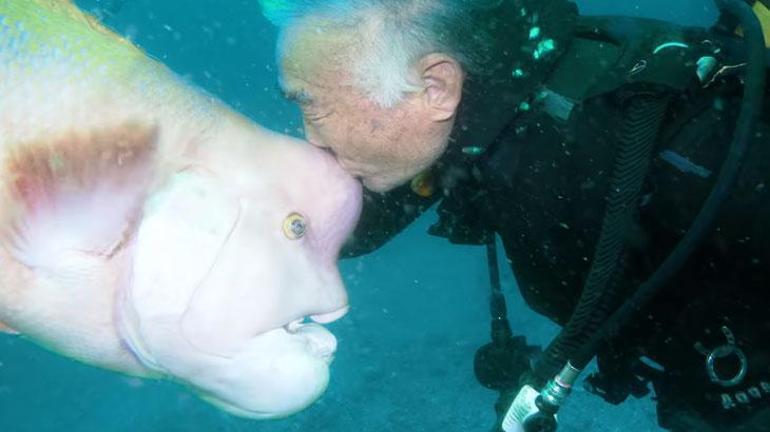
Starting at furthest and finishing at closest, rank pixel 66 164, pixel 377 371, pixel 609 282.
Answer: pixel 377 371, pixel 609 282, pixel 66 164

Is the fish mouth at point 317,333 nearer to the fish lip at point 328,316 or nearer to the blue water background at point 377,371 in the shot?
A: the fish lip at point 328,316

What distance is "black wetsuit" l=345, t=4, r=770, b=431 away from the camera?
1973mm

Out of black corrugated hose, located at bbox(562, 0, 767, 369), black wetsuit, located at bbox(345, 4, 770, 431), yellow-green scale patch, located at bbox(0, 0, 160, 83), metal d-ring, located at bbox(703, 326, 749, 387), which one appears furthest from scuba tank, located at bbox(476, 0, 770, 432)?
yellow-green scale patch, located at bbox(0, 0, 160, 83)

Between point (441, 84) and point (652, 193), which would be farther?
point (441, 84)

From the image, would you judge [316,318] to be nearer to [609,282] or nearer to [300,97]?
[300,97]

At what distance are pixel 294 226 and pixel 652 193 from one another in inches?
49.2

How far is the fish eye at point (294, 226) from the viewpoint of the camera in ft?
5.97

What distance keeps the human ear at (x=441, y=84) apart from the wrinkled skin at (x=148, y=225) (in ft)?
1.87

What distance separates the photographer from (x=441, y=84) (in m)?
2.19

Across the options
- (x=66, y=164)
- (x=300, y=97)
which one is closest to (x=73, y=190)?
(x=66, y=164)

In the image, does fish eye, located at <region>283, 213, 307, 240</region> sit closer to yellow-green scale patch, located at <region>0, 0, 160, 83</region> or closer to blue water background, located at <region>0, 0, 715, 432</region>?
blue water background, located at <region>0, 0, 715, 432</region>

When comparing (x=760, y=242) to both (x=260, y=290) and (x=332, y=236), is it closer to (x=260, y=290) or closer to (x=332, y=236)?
(x=332, y=236)

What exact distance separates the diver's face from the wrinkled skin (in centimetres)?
36

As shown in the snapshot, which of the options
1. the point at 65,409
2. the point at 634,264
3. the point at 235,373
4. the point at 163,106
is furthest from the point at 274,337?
the point at 65,409
